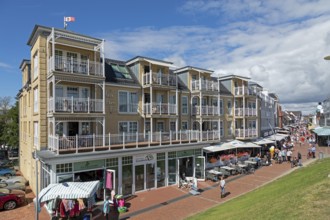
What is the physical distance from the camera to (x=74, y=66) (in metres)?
17.2

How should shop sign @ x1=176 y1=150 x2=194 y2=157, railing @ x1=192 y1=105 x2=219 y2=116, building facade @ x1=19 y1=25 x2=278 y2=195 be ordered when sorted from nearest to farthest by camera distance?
building facade @ x1=19 y1=25 x2=278 y2=195 < shop sign @ x1=176 y1=150 x2=194 y2=157 < railing @ x1=192 y1=105 x2=219 y2=116

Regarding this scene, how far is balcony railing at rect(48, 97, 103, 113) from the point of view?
16.0m

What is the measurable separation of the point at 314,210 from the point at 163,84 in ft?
53.8

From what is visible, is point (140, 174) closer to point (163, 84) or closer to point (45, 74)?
point (163, 84)

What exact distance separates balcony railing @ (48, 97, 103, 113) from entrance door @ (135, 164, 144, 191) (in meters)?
5.59

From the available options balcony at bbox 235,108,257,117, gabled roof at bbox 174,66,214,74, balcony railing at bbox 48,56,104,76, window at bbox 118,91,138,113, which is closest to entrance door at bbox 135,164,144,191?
window at bbox 118,91,138,113

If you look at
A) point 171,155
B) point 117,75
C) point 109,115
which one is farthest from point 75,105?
point 171,155

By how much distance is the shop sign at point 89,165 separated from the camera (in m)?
15.8

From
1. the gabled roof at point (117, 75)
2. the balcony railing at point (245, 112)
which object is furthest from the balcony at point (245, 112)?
the gabled roof at point (117, 75)

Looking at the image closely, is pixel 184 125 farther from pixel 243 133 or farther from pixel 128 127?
pixel 243 133

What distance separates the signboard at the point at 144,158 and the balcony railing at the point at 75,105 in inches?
188

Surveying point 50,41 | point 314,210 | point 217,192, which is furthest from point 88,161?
point 314,210

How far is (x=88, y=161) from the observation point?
16375 millimetres

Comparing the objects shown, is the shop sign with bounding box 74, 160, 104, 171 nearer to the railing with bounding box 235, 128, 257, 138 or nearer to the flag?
the flag
